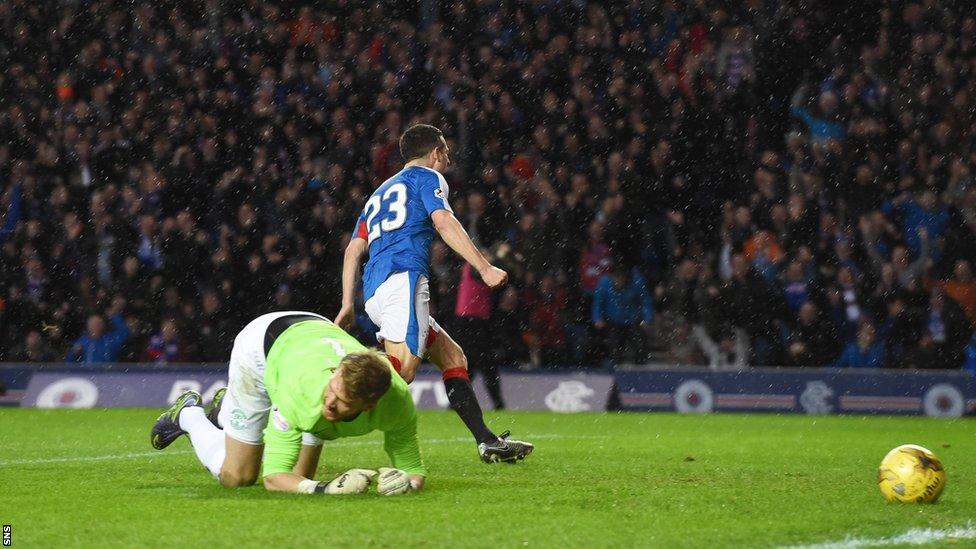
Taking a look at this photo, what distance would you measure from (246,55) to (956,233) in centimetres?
905

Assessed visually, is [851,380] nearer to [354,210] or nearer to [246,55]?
[354,210]

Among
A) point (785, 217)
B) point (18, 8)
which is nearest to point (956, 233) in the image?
point (785, 217)

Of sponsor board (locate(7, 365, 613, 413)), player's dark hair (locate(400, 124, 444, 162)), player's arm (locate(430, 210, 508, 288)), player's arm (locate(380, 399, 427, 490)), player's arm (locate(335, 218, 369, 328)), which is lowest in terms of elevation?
sponsor board (locate(7, 365, 613, 413))

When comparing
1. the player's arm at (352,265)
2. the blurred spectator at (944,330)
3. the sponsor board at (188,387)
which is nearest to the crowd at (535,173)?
the blurred spectator at (944,330)

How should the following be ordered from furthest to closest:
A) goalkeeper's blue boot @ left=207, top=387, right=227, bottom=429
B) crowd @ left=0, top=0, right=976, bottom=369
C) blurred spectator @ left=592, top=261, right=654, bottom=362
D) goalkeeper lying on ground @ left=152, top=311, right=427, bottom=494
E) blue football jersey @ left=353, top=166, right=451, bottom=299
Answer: blurred spectator @ left=592, top=261, right=654, bottom=362 < crowd @ left=0, top=0, right=976, bottom=369 < blue football jersey @ left=353, top=166, right=451, bottom=299 < goalkeeper's blue boot @ left=207, top=387, right=227, bottom=429 < goalkeeper lying on ground @ left=152, top=311, right=427, bottom=494

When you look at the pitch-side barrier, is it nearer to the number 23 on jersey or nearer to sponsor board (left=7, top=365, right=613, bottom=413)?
sponsor board (left=7, top=365, right=613, bottom=413)

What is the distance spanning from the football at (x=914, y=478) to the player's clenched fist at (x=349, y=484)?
89.4 inches

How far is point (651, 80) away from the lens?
1578 centimetres

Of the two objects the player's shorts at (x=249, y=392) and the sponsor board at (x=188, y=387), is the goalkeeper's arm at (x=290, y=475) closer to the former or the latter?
the player's shorts at (x=249, y=392)

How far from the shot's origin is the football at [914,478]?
5941mm

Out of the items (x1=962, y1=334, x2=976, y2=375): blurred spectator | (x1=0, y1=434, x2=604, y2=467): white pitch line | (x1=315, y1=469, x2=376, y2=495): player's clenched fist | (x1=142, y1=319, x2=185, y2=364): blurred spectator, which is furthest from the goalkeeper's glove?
(x1=142, y1=319, x2=185, y2=364): blurred spectator

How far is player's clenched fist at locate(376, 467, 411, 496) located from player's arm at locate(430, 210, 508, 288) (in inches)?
55.5

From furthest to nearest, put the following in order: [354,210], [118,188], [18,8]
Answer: [18,8] → [118,188] → [354,210]

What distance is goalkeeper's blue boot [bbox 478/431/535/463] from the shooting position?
25.6ft
